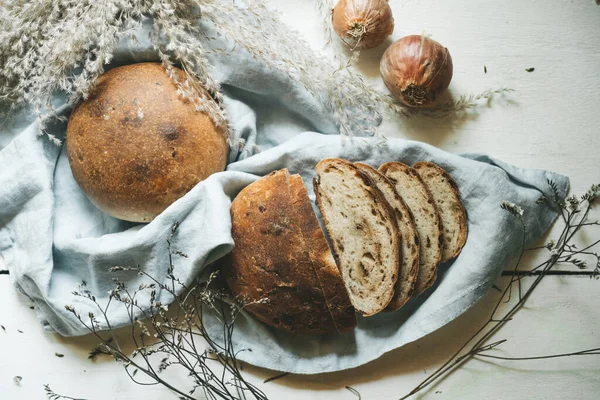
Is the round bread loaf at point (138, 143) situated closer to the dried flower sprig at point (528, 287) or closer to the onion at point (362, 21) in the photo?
the onion at point (362, 21)

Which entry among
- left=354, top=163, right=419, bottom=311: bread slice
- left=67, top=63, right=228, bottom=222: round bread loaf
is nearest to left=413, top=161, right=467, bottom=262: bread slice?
left=354, top=163, right=419, bottom=311: bread slice

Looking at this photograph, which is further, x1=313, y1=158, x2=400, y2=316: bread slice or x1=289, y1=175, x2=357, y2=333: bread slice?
x1=313, y1=158, x2=400, y2=316: bread slice

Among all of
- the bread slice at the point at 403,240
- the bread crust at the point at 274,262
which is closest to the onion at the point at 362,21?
the bread slice at the point at 403,240

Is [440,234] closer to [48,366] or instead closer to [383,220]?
[383,220]

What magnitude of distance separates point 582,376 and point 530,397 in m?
0.20

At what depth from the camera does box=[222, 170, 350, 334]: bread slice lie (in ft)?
5.00

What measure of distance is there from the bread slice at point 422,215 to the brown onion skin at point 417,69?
0.84 ft

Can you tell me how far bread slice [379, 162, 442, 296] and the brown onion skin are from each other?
255 mm

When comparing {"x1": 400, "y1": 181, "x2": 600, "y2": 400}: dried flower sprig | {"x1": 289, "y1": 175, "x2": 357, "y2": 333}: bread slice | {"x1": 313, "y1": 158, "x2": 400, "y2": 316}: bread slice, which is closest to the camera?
{"x1": 289, "y1": 175, "x2": 357, "y2": 333}: bread slice

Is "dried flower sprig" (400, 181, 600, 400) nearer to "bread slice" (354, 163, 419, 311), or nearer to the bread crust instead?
"bread slice" (354, 163, 419, 311)

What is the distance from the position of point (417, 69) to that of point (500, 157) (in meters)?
0.48

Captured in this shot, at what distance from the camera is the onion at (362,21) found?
1704 millimetres

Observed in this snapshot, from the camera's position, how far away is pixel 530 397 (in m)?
1.78

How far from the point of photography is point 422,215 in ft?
5.60
